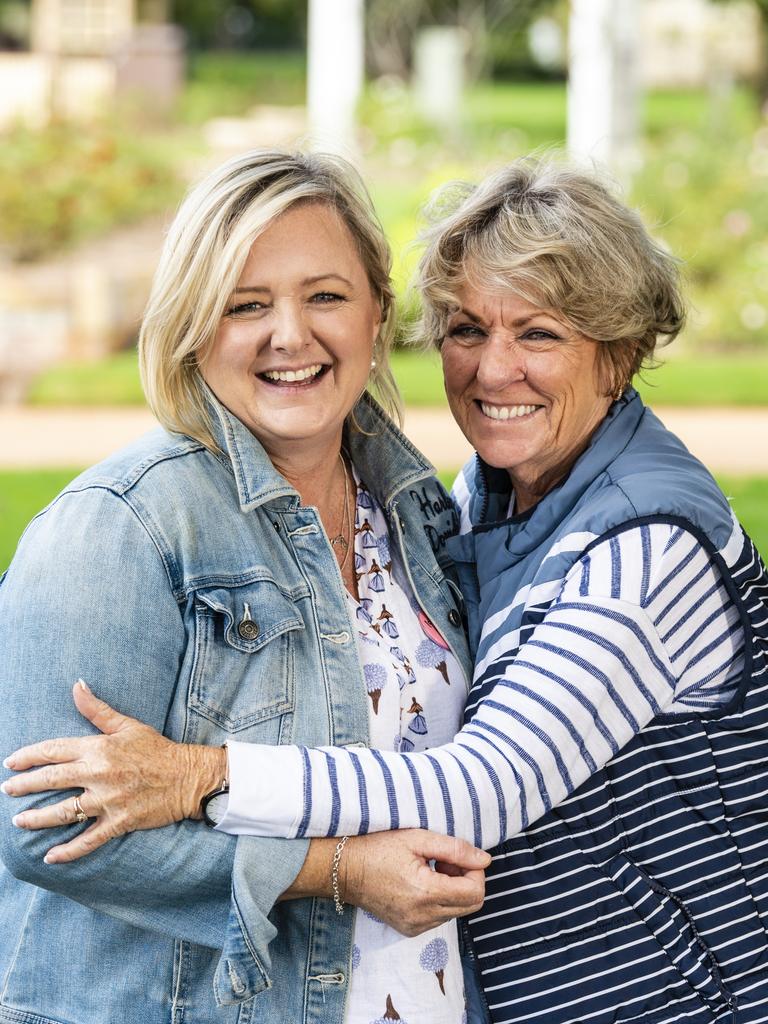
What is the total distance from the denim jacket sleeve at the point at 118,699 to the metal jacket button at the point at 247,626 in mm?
114

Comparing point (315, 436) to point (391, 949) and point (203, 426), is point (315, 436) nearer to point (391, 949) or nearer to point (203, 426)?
point (203, 426)

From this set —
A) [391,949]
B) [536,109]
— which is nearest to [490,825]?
[391,949]

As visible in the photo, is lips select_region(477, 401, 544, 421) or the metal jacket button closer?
the metal jacket button

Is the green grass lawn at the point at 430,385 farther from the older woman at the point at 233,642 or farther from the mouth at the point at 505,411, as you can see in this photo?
the older woman at the point at 233,642

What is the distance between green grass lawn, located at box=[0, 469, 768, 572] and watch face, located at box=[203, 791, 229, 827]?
3926 millimetres

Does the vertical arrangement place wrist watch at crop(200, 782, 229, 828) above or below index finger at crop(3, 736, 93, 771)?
below

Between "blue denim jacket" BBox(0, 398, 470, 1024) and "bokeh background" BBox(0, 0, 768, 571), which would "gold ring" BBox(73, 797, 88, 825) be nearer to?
"blue denim jacket" BBox(0, 398, 470, 1024)

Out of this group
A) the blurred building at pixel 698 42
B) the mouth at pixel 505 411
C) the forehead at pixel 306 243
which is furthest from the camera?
the blurred building at pixel 698 42

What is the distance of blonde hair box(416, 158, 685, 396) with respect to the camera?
270cm

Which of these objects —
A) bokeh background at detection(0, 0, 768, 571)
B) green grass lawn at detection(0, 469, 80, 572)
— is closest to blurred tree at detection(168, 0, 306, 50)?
bokeh background at detection(0, 0, 768, 571)

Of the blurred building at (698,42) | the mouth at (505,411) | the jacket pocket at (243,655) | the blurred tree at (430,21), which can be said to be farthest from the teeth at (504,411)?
the blurred tree at (430,21)

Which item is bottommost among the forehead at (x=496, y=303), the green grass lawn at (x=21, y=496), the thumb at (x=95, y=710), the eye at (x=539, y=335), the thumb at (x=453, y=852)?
the green grass lawn at (x=21, y=496)

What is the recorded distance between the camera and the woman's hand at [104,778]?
217 cm

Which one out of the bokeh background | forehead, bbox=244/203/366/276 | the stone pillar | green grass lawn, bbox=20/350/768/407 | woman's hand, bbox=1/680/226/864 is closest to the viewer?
woman's hand, bbox=1/680/226/864
